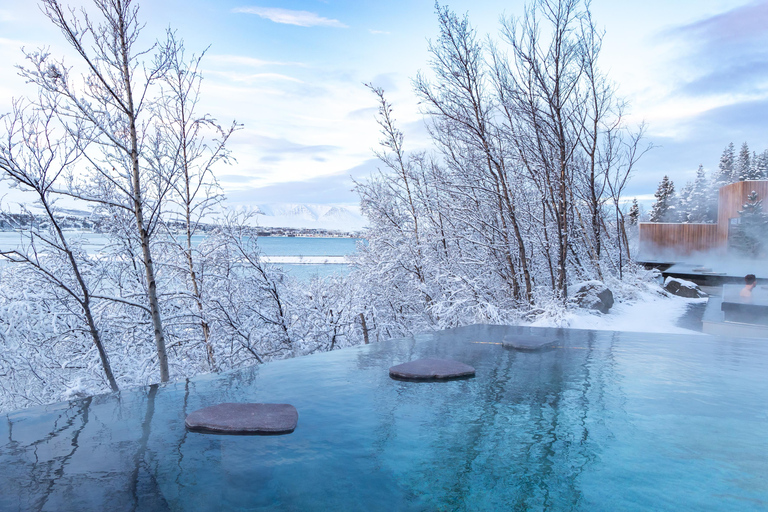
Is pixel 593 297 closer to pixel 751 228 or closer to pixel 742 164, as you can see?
pixel 751 228

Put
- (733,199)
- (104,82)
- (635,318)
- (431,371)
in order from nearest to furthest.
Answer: (431,371), (104,82), (635,318), (733,199)

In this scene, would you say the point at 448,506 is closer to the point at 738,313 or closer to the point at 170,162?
the point at 170,162

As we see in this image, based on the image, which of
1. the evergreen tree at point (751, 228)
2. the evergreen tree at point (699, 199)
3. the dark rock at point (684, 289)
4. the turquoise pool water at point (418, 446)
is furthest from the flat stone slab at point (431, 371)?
the evergreen tree at point (699, 199)

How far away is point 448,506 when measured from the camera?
1319mm

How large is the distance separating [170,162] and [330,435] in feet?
15.7

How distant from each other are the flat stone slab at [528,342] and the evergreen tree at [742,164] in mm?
44200

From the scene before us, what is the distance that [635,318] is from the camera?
7.21m

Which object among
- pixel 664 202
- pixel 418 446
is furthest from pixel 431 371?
pixel 664 202

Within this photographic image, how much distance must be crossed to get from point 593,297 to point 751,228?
53.2 ft

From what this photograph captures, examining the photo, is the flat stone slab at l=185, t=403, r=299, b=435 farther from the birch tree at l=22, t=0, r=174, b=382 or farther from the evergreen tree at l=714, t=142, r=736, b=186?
the evergreen tree at l=714, t=142, r=736, b=186

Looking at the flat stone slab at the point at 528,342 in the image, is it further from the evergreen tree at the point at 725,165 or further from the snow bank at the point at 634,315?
the evergreen tree at the point at 725,165

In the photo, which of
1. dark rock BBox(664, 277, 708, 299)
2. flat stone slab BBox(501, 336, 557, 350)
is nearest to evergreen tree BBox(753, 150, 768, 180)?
dark rock BBox(664, 277, 708, 299)

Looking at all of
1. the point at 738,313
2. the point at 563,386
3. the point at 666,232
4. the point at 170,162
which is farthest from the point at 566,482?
the point at 666,232

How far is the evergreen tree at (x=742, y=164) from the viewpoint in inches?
1482
